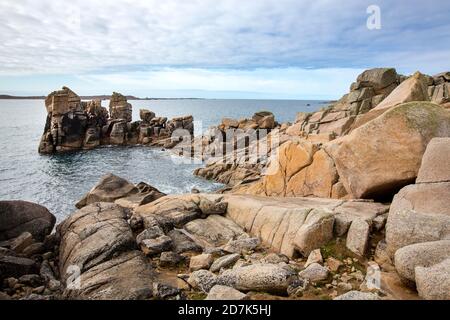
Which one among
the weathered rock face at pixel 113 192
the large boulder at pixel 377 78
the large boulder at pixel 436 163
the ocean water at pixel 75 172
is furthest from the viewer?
the large boulder at pixel 377 78

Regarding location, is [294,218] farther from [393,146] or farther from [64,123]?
[64,123]

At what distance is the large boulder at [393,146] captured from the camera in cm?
1345

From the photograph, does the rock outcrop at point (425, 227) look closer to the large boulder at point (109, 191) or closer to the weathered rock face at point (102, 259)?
the weathered rock face at point (102, 259)

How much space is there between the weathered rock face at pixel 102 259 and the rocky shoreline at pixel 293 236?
5 cm

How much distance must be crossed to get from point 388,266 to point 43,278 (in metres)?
12.3

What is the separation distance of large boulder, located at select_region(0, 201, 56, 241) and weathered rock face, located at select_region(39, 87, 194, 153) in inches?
2523

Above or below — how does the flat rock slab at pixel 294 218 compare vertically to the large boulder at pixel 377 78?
below

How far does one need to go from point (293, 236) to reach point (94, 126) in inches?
3354

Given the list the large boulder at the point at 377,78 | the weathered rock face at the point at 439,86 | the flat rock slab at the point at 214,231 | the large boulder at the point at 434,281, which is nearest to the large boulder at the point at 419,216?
the large boulder at the point at 434,281

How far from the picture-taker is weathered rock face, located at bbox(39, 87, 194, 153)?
82.8 metres

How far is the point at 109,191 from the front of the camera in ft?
97.0

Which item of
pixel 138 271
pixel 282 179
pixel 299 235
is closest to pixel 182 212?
pixel 138 271

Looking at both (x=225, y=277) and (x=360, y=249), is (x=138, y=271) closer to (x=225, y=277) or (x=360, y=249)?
(x=225, y=277)

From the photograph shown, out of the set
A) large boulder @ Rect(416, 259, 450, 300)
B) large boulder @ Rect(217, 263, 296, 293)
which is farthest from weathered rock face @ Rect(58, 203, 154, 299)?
large boulder @ Rect(416, 259, 450, 300)
